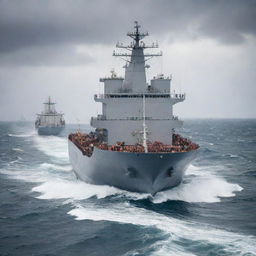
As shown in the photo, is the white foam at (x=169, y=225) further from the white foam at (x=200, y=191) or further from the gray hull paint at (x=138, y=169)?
the white foam at (x=200, y=191)

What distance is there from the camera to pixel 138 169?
24.0 meters

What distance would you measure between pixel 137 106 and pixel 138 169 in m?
7.50

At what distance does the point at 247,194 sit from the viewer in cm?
2845

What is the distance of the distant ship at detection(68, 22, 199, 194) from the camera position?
24.2 meters

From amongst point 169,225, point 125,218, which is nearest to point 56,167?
point 125,218

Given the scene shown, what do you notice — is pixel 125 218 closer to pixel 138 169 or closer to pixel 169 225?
pixel 169 225

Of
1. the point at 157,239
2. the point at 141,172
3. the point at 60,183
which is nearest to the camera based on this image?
the point at 157,239

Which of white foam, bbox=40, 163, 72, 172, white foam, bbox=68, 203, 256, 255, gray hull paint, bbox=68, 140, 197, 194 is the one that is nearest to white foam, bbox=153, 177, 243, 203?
gray hull paint, bbox=68, 140, 197, 194

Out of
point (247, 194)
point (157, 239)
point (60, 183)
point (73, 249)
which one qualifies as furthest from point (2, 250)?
point (247, 194)

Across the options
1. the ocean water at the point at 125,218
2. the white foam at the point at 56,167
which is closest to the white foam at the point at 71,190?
the ocean water at the point at 125,218

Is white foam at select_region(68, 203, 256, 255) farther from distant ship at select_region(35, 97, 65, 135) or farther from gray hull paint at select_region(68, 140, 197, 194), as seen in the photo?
distant ship at select_region(35, 97, 65, 135)

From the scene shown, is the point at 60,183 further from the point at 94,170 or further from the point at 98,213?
the point at 98,213

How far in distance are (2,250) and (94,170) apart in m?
11.5

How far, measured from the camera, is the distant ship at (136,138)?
24.2 meters
